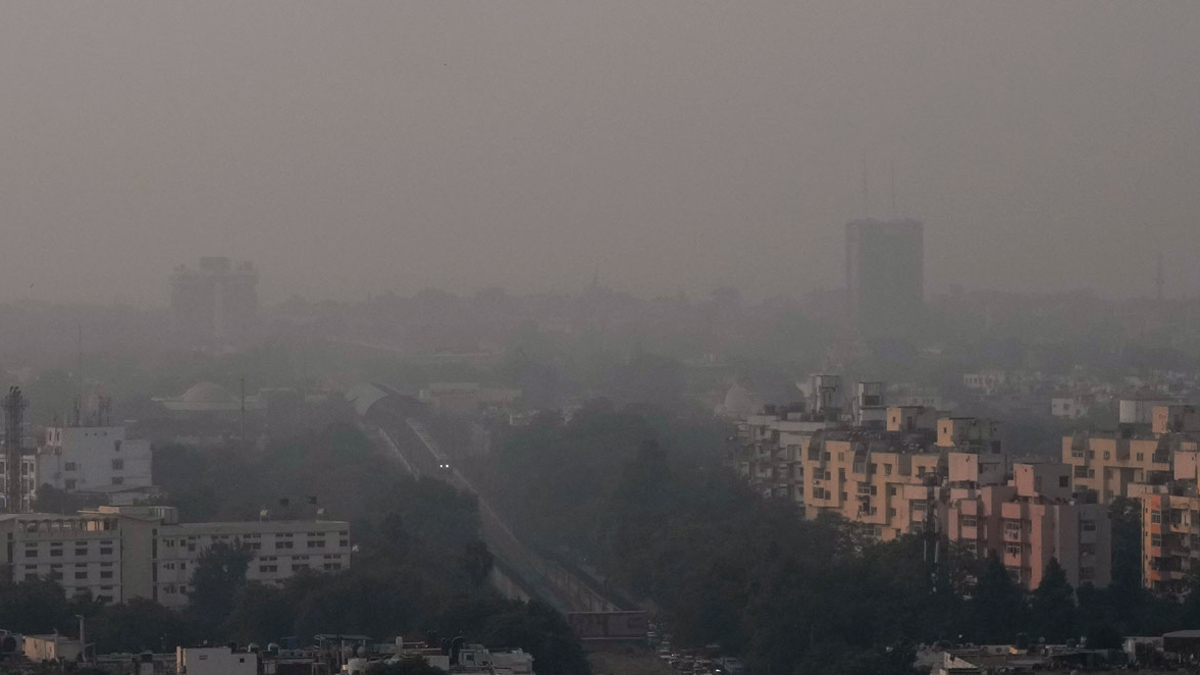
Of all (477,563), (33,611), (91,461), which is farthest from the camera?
(91,461)

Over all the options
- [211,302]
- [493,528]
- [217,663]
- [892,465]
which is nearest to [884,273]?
[211,302]

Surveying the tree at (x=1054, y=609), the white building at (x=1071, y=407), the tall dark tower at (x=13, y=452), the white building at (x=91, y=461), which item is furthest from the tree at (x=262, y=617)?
the white building at (x=1071, y=407)

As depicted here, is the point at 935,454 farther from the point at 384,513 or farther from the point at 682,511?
the point at 384,513

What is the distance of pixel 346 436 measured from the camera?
62.0 metres

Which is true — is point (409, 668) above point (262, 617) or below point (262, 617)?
above

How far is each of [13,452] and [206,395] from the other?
40067 millimetres

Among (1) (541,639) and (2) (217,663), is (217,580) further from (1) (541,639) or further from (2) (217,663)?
(2) (217,663)

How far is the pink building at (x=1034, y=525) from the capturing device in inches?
1151

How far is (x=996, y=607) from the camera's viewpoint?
27.0 meters

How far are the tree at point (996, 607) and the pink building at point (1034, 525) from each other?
45.9 inches

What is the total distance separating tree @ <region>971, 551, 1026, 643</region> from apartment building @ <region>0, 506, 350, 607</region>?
866 centimetres

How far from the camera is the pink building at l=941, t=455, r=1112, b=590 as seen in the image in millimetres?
29234

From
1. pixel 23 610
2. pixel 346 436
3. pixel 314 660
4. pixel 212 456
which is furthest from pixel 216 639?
pixel 346 436

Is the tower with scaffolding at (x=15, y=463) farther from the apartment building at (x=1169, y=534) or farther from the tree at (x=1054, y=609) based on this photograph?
the tree at (x=1054, y=609)
